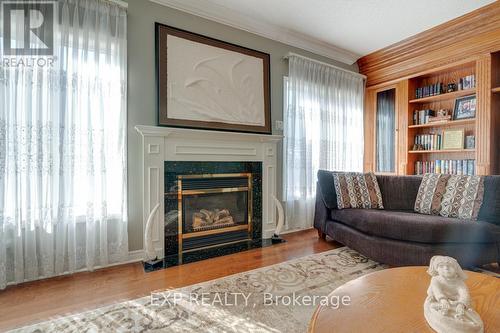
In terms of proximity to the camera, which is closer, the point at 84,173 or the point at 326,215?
the point at 84,173

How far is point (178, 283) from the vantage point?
1875mm

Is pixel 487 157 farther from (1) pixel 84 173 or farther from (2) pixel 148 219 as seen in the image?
(1) pixel 84 173

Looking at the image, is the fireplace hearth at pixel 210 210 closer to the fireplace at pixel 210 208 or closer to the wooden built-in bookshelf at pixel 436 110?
the fireplace at pixel 210 208

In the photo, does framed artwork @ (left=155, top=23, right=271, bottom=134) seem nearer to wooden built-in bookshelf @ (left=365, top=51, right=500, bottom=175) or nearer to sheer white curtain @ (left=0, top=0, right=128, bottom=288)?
sheer white curtain @ (left=0, top=0, right=128, bottom=288)

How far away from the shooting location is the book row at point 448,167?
3.03m

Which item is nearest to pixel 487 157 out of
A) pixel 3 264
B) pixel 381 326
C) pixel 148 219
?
pixel 381 326

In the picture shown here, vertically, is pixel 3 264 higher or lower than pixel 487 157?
lower

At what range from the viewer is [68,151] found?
2010 millimetres

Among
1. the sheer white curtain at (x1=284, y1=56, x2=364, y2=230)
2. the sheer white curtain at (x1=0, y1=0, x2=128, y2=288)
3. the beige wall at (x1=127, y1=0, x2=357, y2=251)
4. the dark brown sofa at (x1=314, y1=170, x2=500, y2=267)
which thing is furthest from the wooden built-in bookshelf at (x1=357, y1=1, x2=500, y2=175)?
the sheer white curtain at (x1=0, y1=0, x2=128, y2=288)

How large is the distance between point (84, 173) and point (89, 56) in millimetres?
1018

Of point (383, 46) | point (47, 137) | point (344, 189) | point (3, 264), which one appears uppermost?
point (383, 46)

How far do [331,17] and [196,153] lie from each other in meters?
2.24

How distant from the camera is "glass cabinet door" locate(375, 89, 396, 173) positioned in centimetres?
378

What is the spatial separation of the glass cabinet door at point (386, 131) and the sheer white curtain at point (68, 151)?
367 centimetres
